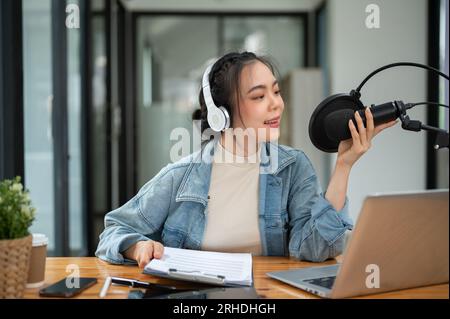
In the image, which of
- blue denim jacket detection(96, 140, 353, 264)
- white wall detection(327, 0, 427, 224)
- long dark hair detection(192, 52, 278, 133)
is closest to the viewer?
blue denim jacket detection(96, 140, 353, 264)

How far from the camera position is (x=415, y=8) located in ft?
12.3

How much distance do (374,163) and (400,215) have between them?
10.5ft

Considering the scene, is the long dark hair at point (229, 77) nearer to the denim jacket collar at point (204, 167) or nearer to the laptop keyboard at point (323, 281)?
the denim jacket collar at point (204, 167)

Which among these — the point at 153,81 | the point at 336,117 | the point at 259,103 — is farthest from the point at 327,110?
the point at 153,81

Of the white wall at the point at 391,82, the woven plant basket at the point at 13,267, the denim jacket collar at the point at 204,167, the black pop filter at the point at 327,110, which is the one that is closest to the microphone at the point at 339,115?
the black pop filter at the point at 327,110

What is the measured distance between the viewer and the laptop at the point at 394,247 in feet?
2.63

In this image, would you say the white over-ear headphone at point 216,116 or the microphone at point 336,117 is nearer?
the microphone at point 336,117

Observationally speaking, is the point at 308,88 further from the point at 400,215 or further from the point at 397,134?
the point at 400,215

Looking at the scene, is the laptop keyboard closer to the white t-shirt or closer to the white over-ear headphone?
A: the white t-shirt

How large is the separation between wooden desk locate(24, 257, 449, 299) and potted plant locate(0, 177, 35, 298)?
0.06 meters

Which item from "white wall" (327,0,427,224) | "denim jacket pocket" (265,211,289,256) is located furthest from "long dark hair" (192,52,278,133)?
"white wall" (327,0,427,224)

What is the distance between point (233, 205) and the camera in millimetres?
1375

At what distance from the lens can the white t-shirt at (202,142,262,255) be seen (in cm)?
134

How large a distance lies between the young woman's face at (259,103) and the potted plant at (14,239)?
673 millimetres
